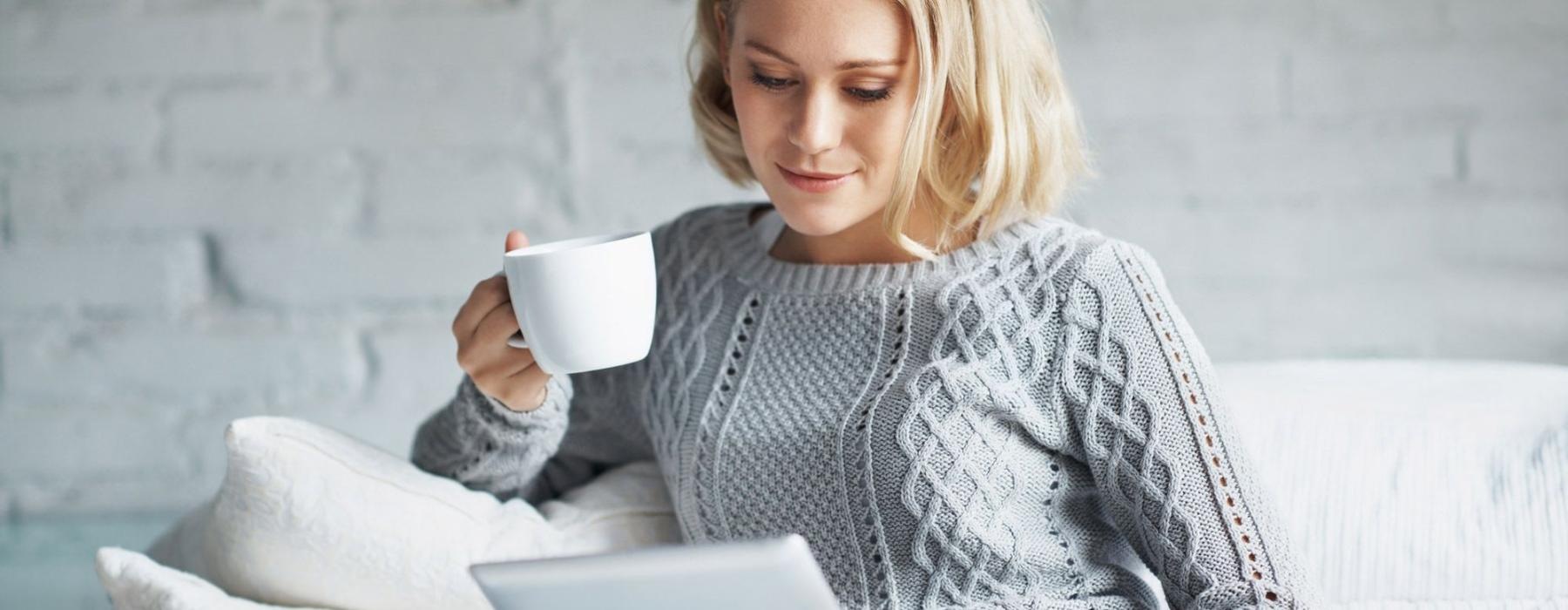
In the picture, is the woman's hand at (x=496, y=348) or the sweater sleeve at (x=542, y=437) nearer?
the woman's hand at (x=496, y=348)

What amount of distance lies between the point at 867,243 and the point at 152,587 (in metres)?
0.54

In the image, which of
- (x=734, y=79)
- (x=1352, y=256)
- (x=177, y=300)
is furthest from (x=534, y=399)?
(x=1352, y=256)

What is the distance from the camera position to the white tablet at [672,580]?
599 mm

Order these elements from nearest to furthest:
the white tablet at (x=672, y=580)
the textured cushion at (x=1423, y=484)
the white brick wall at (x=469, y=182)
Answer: the white tablet at (x=672, y=580)
the textured cushion at (x=1423, y=484)
the white brick wall at (x=469, y=182)

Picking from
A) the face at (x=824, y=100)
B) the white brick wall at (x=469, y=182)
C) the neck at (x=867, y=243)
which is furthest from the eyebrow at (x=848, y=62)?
the white brick wall at (x=469, y=182)

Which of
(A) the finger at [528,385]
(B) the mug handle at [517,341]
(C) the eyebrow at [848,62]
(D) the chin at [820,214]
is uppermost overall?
(C) the eyebrow at [848,62]

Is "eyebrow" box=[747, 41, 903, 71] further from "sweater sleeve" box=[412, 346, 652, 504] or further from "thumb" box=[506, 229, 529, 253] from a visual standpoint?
"sweater sleeve" box=[412, 346, 652, 504]

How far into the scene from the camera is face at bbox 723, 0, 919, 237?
85cm

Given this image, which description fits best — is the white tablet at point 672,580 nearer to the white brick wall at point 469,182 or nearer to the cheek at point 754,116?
the cheek at point 754,116

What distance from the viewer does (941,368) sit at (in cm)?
91

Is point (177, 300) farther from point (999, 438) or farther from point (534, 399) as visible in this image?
point (999, 438)

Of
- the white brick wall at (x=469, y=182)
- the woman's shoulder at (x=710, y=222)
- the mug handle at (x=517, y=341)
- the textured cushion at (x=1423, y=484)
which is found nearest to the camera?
the mug handle at (x=517, y=341)

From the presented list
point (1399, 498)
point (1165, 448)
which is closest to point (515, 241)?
point (1165, 448)

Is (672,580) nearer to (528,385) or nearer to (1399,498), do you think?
(528,385)
